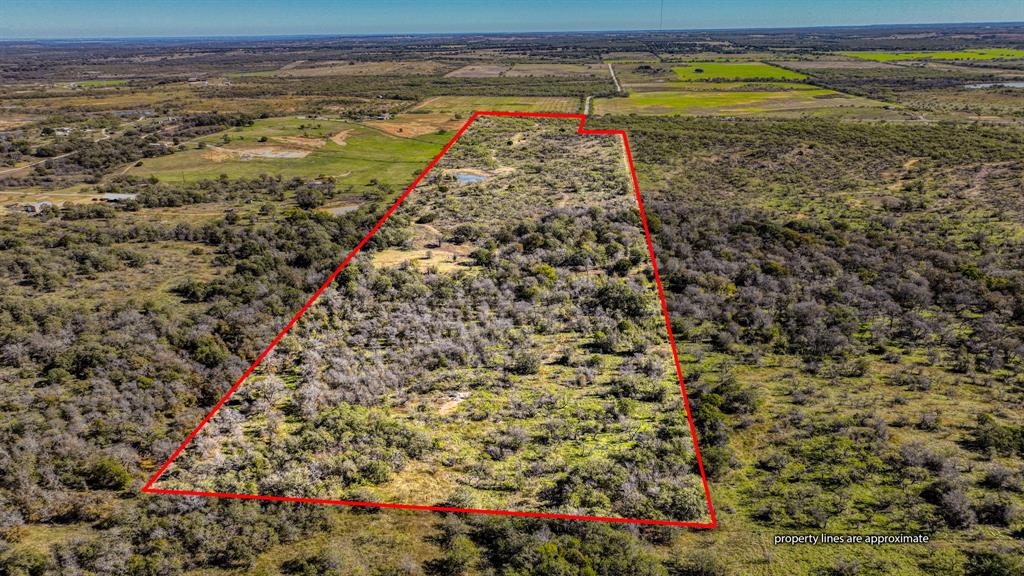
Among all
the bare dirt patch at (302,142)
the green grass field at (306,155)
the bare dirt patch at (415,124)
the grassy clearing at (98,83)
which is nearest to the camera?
the green grass field at (306,155)

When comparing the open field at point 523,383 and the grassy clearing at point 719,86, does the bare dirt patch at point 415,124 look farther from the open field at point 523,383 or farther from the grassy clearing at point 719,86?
the grassy clearing at point 719,86

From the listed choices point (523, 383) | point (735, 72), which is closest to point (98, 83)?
point (735, 72)

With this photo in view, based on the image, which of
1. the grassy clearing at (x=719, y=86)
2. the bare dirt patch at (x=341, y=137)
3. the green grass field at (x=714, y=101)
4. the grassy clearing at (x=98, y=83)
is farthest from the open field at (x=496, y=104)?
the grassy clearing at (x=98, y=83)

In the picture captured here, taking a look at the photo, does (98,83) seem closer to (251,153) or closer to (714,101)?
(251,153)

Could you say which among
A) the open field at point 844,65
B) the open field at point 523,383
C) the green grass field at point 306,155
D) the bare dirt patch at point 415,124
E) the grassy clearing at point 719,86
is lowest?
the open field at point 523,383

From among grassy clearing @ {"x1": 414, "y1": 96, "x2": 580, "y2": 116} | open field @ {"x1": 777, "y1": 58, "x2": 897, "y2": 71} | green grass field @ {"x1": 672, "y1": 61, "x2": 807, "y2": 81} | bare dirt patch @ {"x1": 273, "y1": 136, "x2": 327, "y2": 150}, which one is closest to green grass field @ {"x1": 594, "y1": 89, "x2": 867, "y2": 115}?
grassy clearing @ {"x1": 414, "y1": 96, "x2": 580, "y2": 116}

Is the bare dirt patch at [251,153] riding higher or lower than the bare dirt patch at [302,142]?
lower
